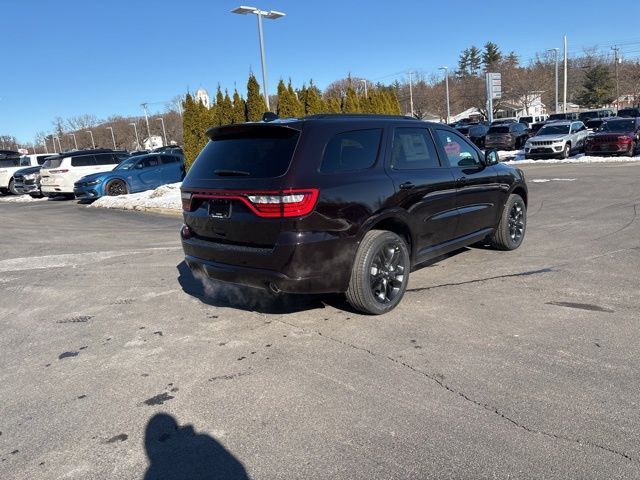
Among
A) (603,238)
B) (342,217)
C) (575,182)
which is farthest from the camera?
(575,182)

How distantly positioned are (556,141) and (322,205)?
21904 mm

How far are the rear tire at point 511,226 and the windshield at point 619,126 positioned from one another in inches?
723

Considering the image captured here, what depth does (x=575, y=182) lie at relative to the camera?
1440 cm

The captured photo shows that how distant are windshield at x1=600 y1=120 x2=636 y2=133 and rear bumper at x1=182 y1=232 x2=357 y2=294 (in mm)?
22208

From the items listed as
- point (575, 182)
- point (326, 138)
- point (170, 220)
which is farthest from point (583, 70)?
point (326, 138)

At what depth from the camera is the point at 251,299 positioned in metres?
5.46

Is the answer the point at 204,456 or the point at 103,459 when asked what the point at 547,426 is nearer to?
the point at 204,456

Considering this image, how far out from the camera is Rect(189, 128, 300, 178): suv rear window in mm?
4242

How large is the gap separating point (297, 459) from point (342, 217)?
6.85 ft

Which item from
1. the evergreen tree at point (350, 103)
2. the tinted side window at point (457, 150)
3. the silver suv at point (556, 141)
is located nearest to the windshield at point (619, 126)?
the silver suv at point (556, 141)

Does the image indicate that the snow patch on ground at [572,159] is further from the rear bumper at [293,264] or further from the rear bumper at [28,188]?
the rear bumper at [28,188]

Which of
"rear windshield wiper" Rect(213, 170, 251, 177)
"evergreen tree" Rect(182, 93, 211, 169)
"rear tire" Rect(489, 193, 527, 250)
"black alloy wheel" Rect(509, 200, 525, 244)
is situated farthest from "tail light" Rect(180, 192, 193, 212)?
"evergreen tree" Rect(182, 93, 211, 169)

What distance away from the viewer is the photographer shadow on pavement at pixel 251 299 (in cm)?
517

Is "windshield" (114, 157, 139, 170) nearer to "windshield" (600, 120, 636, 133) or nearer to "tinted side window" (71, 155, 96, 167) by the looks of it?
"tinted side window" (71, 155, 96, 167)
